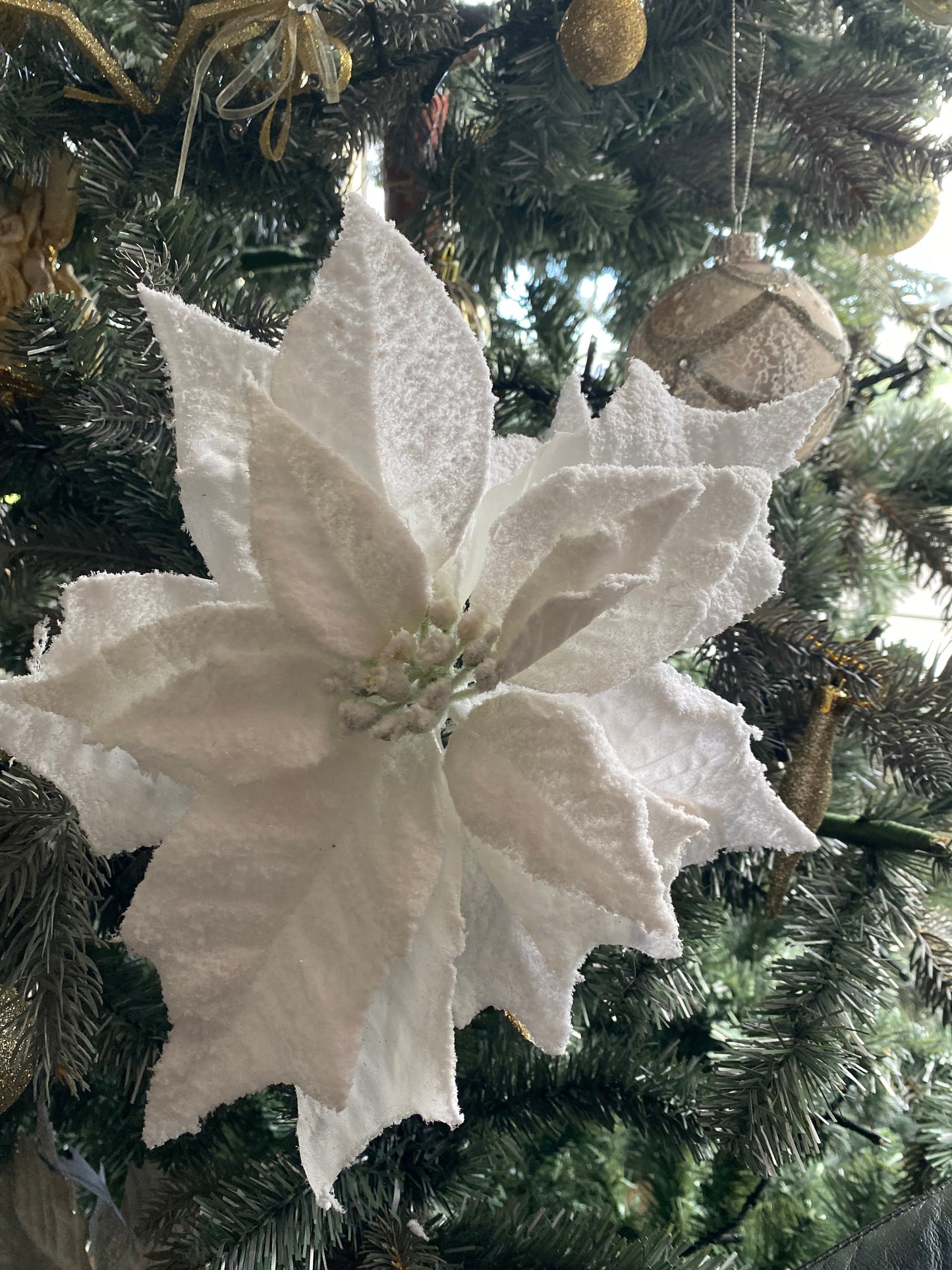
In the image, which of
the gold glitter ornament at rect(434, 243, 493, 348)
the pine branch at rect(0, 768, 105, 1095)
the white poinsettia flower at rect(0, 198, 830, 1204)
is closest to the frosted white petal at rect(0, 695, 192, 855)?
the white poinsettia flower at rect(0, 198, 830, 1204)

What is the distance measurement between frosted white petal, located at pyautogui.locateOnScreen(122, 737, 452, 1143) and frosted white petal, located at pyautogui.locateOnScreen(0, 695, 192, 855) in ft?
0.13

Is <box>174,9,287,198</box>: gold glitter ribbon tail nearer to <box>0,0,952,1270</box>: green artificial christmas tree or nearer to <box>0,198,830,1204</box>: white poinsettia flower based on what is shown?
<box>0,0,952,1270</box>: green artificial christmas tree

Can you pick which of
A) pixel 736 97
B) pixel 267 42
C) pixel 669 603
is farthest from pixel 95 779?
pixel 736 97

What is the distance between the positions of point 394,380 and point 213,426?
6cm

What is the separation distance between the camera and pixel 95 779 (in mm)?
239

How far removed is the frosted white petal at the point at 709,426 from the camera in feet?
0.83

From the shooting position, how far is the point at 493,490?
251 millimetres

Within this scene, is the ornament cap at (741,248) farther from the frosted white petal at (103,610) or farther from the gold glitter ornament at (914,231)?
the frosted white petal at (103,610)

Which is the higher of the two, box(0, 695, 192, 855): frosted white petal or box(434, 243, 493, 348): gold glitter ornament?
box(434, 243, 493, 348): gold glitter ornament

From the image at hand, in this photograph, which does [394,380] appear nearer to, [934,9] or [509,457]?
[509,457]

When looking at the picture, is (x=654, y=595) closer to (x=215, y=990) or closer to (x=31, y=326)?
(x=215, y=990)

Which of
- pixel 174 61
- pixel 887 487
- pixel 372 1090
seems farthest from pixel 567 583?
pixel 887 487

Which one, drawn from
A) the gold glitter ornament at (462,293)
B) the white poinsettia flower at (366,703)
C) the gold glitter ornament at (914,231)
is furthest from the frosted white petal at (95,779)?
the gold glitter ornament at (914,231)

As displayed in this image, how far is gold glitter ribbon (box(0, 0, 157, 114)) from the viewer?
1.29ft
